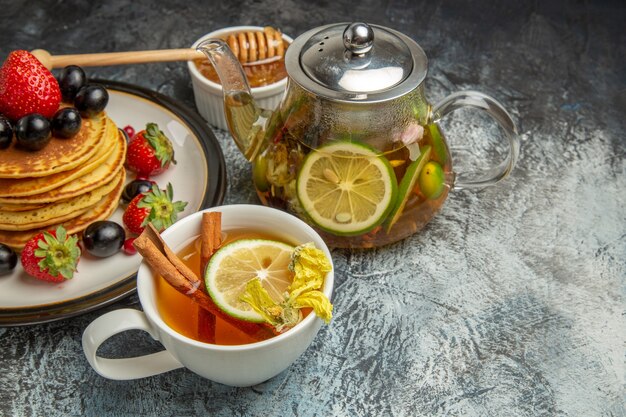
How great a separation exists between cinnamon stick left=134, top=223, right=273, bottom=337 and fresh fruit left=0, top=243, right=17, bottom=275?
1.12 ft

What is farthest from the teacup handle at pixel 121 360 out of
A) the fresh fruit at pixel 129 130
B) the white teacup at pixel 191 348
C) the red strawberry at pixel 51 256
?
the fresh fruit at pixel 129 130

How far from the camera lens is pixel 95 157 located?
1438mm

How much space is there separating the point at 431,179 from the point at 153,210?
540 mm

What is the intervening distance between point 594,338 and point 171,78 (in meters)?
1.22

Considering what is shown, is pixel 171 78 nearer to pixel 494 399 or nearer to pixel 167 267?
pixel 167 267

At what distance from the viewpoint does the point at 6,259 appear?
4.46 feet

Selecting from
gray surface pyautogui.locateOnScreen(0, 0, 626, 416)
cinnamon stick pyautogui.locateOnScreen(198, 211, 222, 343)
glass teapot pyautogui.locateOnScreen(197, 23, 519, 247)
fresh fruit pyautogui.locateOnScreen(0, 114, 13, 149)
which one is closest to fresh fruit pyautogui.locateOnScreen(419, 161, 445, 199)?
glass teapot pyautogui.locateOnScreen(197, 23, 519, 247)

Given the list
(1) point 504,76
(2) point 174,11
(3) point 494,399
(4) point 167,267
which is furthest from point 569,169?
(2) point 174,11

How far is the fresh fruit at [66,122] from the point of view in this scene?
4.56 ft

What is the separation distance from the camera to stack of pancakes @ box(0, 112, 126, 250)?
1.36 meters

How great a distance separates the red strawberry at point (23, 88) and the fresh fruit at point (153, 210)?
248mm

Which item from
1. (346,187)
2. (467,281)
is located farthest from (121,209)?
(467,281)

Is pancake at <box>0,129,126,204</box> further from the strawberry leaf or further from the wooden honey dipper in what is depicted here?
the wooden honey dipper

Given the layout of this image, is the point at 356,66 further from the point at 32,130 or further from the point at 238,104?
the point at 32,130
